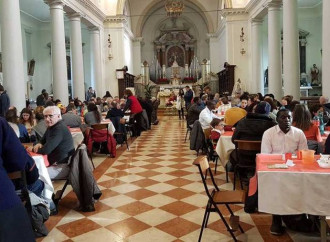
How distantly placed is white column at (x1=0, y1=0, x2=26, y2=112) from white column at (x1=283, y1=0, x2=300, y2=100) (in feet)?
25.1

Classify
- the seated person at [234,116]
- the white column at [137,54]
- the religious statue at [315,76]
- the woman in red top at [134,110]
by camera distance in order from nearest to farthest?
the seated person at [234,116], the woman in red top at [134,110], the religious statue at [315,76], the white column at [137,54]

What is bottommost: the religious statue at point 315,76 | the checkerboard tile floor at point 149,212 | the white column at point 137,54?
the checkerboard tile floor at point 149,212

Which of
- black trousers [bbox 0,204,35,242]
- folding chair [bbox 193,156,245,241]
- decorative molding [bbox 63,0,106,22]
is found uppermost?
decorative molding [bbox 63,0,106,22]

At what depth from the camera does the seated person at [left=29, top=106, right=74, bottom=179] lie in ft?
15.3

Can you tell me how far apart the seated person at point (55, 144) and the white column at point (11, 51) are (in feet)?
16.0

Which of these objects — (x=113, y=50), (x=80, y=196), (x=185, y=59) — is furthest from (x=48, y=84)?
(x=80, y=196)

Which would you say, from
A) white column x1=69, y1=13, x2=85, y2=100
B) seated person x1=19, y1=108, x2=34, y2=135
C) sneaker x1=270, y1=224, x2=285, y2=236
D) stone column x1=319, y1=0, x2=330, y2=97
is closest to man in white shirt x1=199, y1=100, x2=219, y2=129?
stone column x1=319, y1=0, x2=330, y2=97

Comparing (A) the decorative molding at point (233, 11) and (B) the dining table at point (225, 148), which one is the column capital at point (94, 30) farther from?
(B) the dining table at point (225, 148)

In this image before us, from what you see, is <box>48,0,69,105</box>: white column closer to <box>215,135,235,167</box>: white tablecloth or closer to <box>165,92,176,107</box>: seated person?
<box>215,135,235,167</box>: white tablecloth

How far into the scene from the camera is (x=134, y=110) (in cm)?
1158

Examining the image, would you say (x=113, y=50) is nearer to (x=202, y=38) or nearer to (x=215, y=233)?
(x=202, y=38)

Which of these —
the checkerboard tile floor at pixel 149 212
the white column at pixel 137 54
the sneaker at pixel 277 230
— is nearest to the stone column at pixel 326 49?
the checkerboard tile floor at pixel 149 212

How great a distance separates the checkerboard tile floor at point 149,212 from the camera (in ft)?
12.8

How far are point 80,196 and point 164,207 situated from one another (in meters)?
1.11
